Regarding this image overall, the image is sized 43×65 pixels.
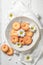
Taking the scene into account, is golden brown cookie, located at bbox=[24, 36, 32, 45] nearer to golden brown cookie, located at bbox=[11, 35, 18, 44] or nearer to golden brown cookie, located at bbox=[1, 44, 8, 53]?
golden brown cookie, located at bbox=[11, 35, 18, 44]

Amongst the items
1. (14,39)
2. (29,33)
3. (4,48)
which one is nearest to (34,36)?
(29,33)

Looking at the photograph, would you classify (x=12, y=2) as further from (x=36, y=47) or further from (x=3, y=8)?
(x=36, y=47)

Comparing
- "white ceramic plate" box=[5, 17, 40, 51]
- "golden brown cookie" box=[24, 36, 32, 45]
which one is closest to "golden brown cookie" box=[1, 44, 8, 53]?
"white ceramic plate" box=[5, 17, 40, 51]

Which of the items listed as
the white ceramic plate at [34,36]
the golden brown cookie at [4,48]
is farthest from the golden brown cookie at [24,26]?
the golden brown cookie at [4,48]

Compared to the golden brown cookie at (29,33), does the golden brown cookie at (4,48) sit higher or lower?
lower

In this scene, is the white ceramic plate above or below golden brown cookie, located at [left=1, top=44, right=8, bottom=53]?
above

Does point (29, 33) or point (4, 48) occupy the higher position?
point (29, 33)

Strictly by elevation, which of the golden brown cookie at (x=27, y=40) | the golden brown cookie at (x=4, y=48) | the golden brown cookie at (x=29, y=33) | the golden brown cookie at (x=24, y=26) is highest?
the golden brown cookie at (x=24, y=26)

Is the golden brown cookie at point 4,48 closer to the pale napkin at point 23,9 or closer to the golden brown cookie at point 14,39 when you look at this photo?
the golden brown cookie at point 14,39

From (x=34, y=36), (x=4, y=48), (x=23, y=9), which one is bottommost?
(x=4, y=48)

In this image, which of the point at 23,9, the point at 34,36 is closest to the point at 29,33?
the point at 34,36

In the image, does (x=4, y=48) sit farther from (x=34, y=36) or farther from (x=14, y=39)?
(x=34, y=36)

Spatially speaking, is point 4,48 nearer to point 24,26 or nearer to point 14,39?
point 14,39
